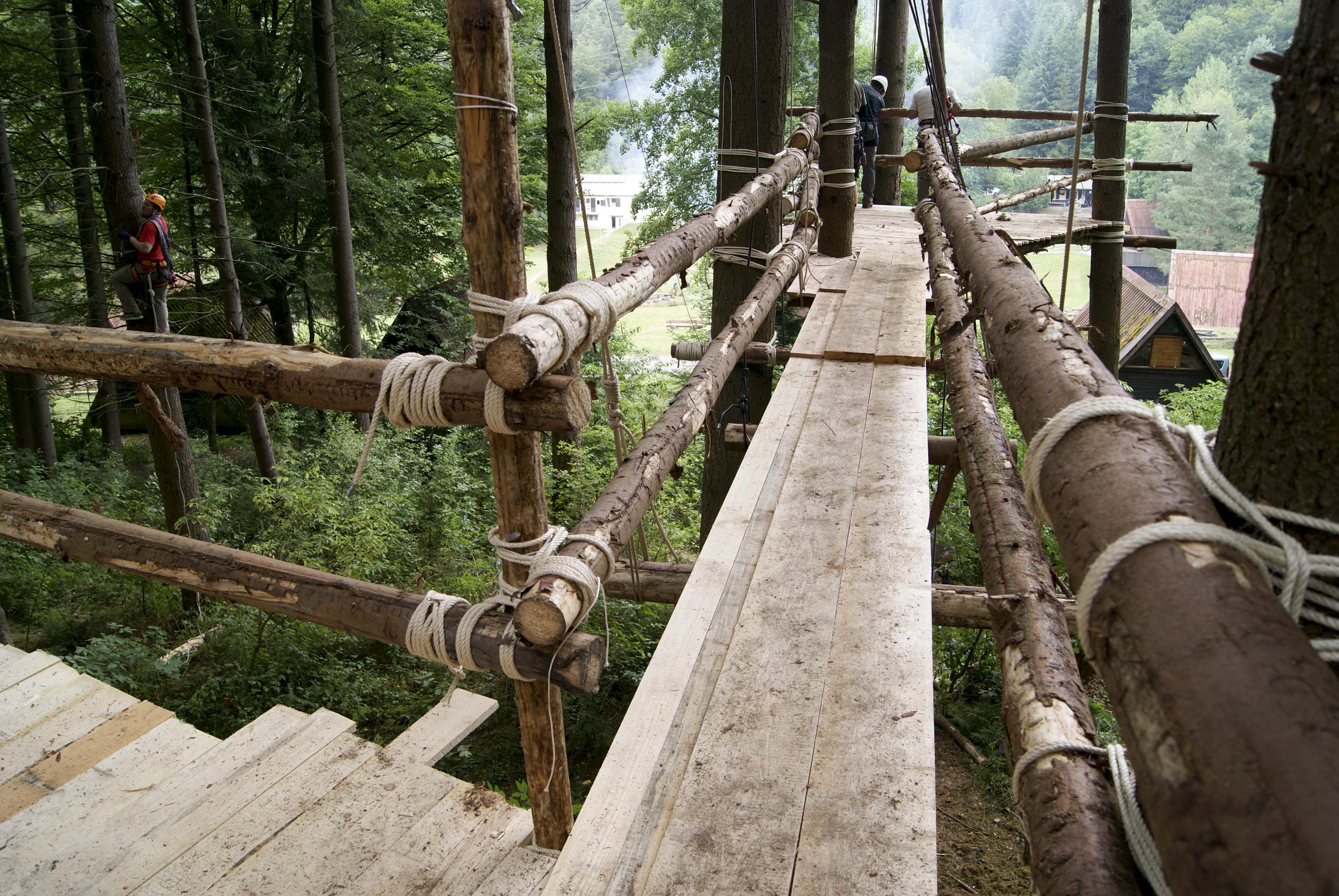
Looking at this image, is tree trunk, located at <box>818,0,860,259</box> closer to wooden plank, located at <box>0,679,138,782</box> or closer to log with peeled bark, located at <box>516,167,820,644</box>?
log with peeled bark, located at <box>516,167,820,644</box>

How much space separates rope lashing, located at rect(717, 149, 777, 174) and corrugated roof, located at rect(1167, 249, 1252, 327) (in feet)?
55.3

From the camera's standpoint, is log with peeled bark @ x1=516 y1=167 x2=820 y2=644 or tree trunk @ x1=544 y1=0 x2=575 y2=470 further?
tree trunk @ x1=544 y1=0 x2=575 y2=470

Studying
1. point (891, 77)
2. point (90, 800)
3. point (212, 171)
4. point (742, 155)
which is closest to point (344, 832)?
point (90, 800)

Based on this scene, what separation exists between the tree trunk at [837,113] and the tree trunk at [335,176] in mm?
6368

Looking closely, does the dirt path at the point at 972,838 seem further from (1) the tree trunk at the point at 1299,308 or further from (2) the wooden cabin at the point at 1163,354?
(2) the wooden cabin at the point at 1163,354

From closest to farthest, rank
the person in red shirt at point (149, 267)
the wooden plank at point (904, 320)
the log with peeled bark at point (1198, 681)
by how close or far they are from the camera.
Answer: the log with peeled bark at point (1198, 681)
the wooden plank at point (904, 320)
the person in red shirt at point (149, 267)

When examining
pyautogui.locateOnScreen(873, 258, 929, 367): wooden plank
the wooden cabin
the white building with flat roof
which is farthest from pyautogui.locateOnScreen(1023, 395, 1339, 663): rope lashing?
the white building with flat roof

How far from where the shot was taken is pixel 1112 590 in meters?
0.79

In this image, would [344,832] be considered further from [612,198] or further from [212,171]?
[612,198]

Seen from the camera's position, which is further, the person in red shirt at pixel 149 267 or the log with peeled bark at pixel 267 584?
the person in red shirt at pixel 149 267

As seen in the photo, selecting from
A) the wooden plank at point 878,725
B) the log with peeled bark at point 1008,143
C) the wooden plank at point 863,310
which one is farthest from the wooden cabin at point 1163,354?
the wooden plank at point 878,725

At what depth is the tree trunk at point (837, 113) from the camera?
19.3 feet

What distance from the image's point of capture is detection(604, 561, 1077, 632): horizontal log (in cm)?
368

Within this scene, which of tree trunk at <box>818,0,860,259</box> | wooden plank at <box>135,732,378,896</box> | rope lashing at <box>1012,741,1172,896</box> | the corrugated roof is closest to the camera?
rope lashing at <box>1012,741,1172,896</box>
